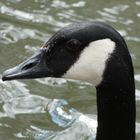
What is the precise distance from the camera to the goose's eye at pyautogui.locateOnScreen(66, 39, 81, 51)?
4613 millimetres

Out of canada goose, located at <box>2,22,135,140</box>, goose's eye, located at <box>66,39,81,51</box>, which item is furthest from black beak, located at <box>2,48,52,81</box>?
goose's eye, located at <box>66,39,81,51</box>

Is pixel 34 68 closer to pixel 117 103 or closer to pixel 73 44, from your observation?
pixel 73 44

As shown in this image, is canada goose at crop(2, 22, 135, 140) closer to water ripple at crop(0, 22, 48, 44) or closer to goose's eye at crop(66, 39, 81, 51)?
goose's eye at crop(66, 39, 81, 51)

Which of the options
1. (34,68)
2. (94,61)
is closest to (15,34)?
(34,68)

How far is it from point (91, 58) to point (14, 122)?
81.4 inches

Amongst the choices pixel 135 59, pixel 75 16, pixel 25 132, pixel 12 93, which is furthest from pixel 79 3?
pixel 25 132

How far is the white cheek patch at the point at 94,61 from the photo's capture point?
4562 millimetres

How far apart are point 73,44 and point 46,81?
2521 mm

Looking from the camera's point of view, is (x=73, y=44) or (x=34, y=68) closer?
(x=73, y=44)

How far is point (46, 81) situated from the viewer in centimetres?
712

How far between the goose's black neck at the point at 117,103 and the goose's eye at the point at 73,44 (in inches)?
10.1

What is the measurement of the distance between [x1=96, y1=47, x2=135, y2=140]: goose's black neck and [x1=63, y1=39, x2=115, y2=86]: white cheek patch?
0.18 ft

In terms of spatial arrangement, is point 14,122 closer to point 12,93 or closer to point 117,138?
point 12,93

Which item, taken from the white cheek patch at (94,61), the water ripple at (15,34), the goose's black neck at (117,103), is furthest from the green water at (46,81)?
the white cheek patch at (94,61)
